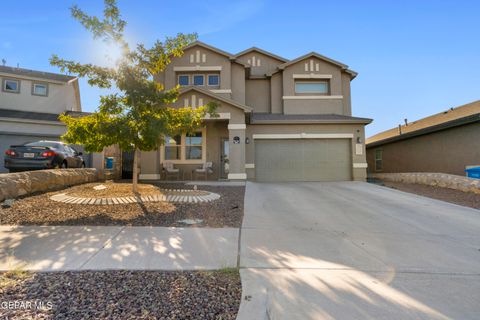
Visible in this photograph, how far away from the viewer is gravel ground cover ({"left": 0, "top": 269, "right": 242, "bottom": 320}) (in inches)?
89.7

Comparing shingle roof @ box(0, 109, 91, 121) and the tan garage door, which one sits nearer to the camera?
the tan garage door

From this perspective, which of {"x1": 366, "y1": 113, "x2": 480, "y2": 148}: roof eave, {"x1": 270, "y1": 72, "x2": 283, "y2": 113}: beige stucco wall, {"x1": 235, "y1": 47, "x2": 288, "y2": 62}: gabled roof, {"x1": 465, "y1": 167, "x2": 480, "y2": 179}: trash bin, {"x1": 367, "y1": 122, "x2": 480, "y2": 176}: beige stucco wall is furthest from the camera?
{"x1": 235, "y1": 47, "x2": 288, "y2": 62}: gabled roof

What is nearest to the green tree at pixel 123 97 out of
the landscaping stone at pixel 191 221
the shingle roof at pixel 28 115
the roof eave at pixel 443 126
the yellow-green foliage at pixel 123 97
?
the yellow-green foliage at pixel 123 97

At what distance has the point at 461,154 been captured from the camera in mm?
11945

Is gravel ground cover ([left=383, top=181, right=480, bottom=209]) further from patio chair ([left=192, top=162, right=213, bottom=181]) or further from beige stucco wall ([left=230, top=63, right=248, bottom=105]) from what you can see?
beige stucco wall ([left=230, top=63, right=248, bottom=105])

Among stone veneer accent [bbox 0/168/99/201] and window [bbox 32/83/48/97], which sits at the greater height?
window [bbox 32/83/48/97]

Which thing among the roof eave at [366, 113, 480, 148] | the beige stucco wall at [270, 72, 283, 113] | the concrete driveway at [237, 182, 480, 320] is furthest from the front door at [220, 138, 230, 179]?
the roof eave at [366, 113, 480, 148]

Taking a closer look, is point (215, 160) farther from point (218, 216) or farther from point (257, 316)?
point (257, 316)

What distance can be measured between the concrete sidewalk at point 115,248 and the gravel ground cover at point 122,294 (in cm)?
24

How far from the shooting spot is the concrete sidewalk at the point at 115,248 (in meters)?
3.26

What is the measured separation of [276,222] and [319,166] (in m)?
8.54

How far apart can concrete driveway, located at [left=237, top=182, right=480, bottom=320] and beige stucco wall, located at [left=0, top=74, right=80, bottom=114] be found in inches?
660

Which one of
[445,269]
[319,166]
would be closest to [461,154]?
[319,166]

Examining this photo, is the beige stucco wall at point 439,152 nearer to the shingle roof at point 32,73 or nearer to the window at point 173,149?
the window at point 173,149
